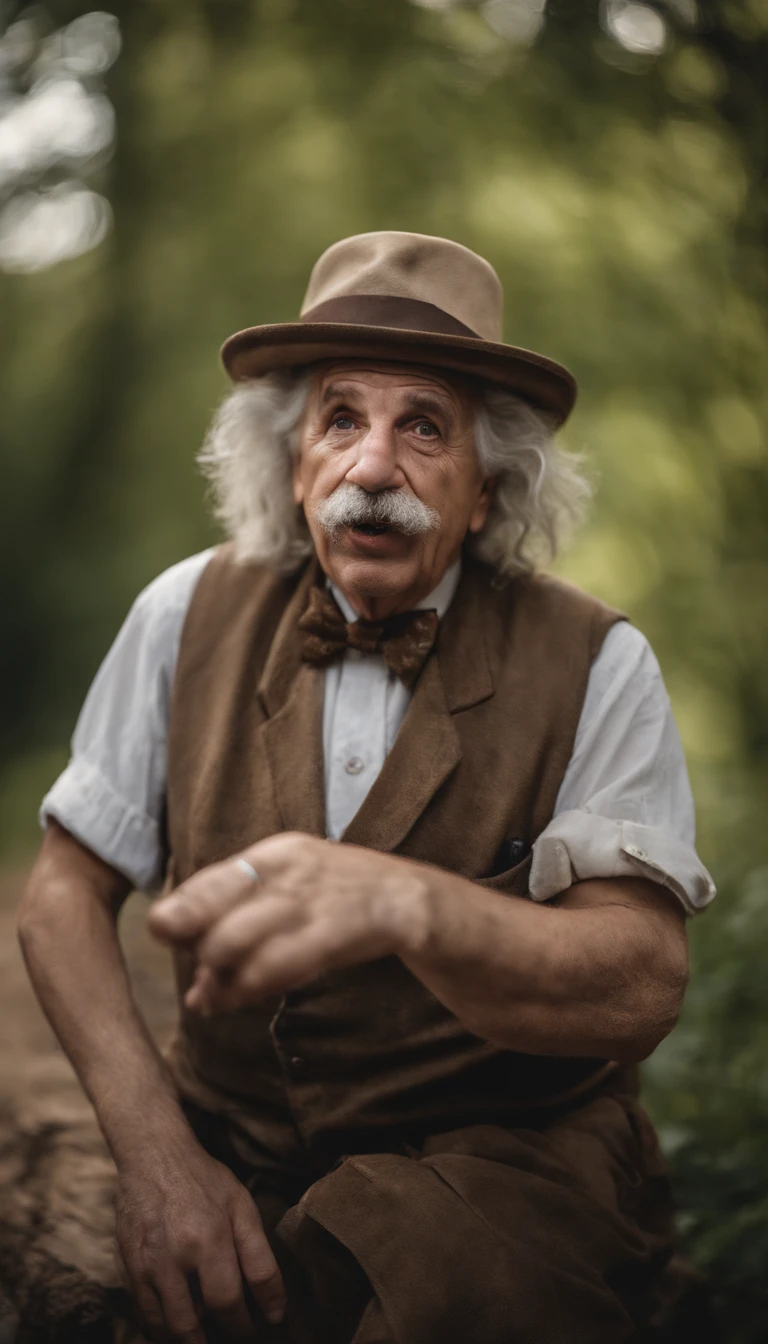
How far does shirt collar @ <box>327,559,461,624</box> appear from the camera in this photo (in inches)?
86.7

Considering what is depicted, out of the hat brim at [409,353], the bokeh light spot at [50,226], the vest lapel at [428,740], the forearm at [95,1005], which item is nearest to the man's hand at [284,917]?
the vest lapel at [428,740]

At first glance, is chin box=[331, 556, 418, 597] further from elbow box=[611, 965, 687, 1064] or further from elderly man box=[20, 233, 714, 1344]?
elbow box=[611, 965, 687, 1064]

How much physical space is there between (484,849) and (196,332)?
5005 mm

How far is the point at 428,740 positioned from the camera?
2.00 m

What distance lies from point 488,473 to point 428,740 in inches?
23.4

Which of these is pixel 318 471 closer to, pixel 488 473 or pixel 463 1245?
pixel 488 473

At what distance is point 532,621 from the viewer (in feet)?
7.18

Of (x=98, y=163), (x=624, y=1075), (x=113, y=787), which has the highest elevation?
(x=98, y=163)

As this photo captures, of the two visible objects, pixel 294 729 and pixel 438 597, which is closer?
pixel 294 729

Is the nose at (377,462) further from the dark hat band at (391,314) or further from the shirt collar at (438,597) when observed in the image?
the shirt collar at (438,597)

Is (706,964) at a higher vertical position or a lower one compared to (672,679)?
lower

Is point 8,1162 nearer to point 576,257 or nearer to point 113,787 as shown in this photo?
point 113,787

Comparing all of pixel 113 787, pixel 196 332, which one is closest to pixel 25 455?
pixel 196 332

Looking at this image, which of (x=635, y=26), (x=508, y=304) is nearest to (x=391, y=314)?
(x=635, y=26)
